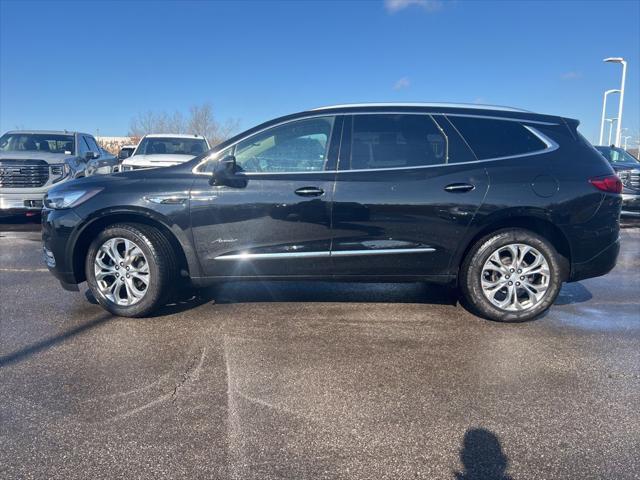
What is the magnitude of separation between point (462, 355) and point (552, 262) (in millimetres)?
1325

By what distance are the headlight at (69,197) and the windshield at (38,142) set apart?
708cm

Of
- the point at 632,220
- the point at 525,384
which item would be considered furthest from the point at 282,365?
the point at 632,220

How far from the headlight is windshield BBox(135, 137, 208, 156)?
270 inches

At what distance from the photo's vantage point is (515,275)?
4316 mm

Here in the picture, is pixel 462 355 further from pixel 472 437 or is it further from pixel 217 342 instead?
pixel 217 342

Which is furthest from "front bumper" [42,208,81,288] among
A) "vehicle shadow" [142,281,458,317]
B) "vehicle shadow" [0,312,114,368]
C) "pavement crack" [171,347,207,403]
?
"pavement crack" [171,347,207,403]

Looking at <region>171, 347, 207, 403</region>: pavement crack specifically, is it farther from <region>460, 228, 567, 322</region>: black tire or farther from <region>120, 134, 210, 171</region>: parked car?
<region>120, 134, 210, 171</region>: parked car

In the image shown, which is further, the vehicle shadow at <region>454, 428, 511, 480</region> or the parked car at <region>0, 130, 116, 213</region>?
the parked car at <region>0, 130, 116, 213</region>

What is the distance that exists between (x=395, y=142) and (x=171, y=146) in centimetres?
842

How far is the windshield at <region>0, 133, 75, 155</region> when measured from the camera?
35.4ft

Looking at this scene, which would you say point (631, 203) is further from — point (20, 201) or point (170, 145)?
point (20, 201)

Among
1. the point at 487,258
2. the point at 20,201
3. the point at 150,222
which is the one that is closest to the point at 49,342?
the point at 150,222

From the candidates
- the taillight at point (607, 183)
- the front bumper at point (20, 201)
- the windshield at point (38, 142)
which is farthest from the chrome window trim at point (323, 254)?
the windshield at point (38, 142)

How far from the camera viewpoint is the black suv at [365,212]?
4.20 meters
